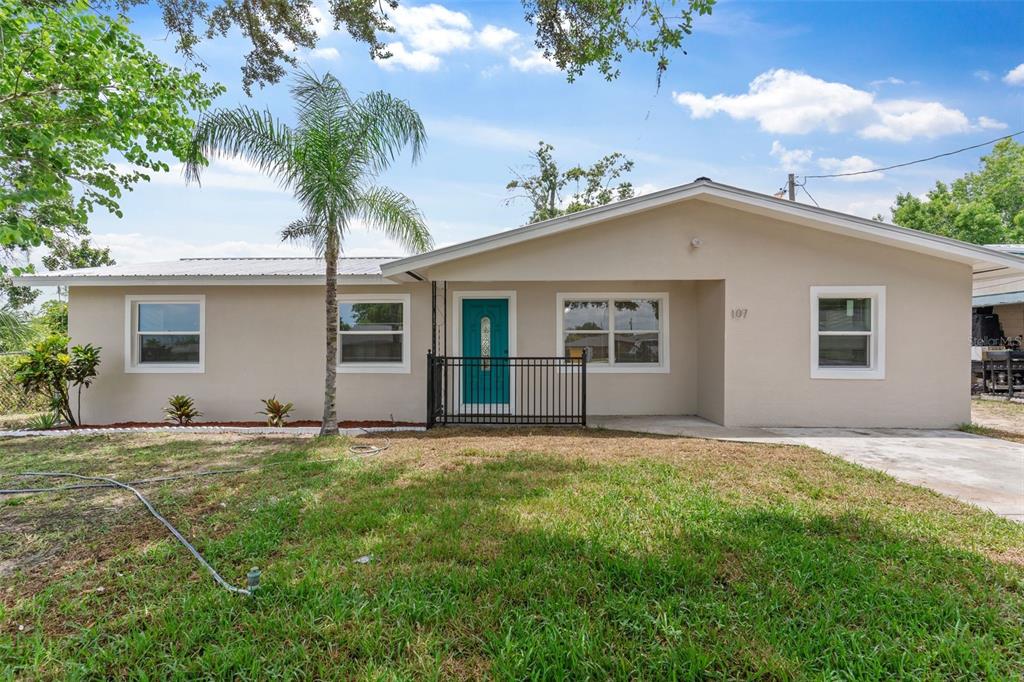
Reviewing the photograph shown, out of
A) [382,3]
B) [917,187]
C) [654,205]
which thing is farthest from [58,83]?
[917,187]

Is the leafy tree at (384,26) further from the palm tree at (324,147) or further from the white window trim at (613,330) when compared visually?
the white window trim at (613,330)

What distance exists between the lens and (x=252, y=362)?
9.30m

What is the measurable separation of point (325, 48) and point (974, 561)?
32.6 ft

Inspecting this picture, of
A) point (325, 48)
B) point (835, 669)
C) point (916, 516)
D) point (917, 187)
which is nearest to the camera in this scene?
point (835, 669)

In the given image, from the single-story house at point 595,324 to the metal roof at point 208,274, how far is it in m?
0.05

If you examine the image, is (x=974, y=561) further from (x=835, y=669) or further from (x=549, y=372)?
(x=549, y=372)

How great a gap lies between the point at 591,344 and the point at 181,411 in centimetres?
774

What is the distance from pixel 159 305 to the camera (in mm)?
9406

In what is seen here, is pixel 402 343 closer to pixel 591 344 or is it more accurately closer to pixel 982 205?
pixel 591 344

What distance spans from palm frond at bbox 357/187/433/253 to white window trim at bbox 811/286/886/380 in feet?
21.5

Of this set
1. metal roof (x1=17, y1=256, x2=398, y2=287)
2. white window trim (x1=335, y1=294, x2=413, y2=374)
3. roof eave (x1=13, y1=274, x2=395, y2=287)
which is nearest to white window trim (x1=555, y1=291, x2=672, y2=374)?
white window trim (x1=335, y1=294, x2=413, y2=374)

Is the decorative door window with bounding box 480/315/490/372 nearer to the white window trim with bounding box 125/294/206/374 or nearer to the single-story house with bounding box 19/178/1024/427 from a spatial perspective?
the single-story house with bounding box 19/178/1024/427

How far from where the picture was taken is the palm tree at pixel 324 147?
278 inches

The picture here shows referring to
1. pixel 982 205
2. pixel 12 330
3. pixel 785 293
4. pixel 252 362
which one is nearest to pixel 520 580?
pixel 785 293
